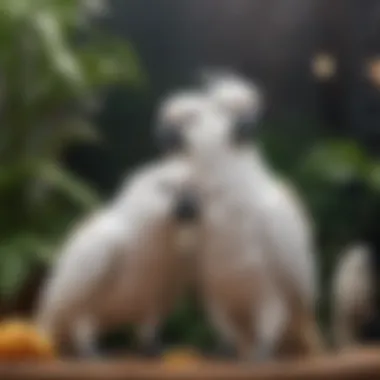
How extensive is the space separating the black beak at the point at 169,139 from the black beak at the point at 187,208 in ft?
0.17

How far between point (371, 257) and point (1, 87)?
0.43 m

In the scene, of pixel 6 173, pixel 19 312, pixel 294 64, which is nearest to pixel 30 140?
pixel 6 173

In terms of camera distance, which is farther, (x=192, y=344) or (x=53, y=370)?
(x=192, y=344)

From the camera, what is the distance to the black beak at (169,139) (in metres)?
0.83

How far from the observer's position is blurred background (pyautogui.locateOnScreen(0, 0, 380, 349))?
34.6 inches

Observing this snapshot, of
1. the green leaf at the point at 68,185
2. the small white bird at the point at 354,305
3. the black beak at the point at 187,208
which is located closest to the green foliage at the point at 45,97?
the green leaf at the point at 68,185

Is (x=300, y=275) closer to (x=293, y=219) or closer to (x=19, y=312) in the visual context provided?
(x=293, y=219)

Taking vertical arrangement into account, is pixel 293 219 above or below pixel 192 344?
above

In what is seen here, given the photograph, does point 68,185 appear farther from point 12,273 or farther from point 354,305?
point 354,305

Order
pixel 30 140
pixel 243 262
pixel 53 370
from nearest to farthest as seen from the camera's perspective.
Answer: pixel 53 370, pixel 243 262, pixel 30 140

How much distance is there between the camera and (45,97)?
91 centimetres

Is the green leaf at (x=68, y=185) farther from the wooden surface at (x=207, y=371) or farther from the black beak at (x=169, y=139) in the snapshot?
the wooden surface at (x=207, y=371)

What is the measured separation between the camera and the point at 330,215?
0.87 meters

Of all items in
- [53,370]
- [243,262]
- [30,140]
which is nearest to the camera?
[53,370]
